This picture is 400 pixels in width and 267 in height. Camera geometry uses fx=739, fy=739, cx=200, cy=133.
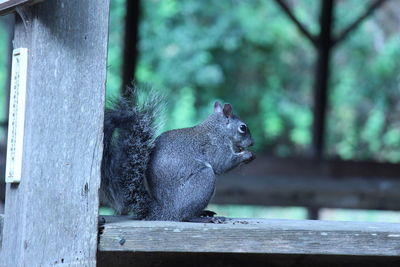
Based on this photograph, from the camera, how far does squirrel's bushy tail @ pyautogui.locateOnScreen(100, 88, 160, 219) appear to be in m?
1.98

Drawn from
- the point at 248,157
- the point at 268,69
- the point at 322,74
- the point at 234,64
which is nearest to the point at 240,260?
the point at 248,157

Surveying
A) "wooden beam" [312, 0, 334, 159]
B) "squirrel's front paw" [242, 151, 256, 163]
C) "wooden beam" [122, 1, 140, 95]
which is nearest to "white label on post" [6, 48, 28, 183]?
"squirrel's front paw" [242, 151, 256, 163]

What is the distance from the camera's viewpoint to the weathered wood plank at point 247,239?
178 centimetres

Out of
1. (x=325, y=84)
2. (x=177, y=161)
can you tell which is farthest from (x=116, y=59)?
(x=177, y=161)

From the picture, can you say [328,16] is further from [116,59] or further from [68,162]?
[68,162]

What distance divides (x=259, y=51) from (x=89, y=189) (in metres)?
8.60

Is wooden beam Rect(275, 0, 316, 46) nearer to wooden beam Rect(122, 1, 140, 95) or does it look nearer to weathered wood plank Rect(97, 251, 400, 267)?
wooden beam Rect(122, 1, 140, 95)

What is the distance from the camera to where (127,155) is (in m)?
2.01

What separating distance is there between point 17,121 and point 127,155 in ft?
1.29

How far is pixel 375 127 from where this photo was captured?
10.4 meters

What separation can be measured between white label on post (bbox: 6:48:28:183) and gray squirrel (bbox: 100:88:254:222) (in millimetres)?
302

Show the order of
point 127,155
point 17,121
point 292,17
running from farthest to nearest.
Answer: point 292,17, point 127,155, point 17,121

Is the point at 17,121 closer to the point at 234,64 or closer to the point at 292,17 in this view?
the point at 292,17

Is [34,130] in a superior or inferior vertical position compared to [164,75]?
inferior
